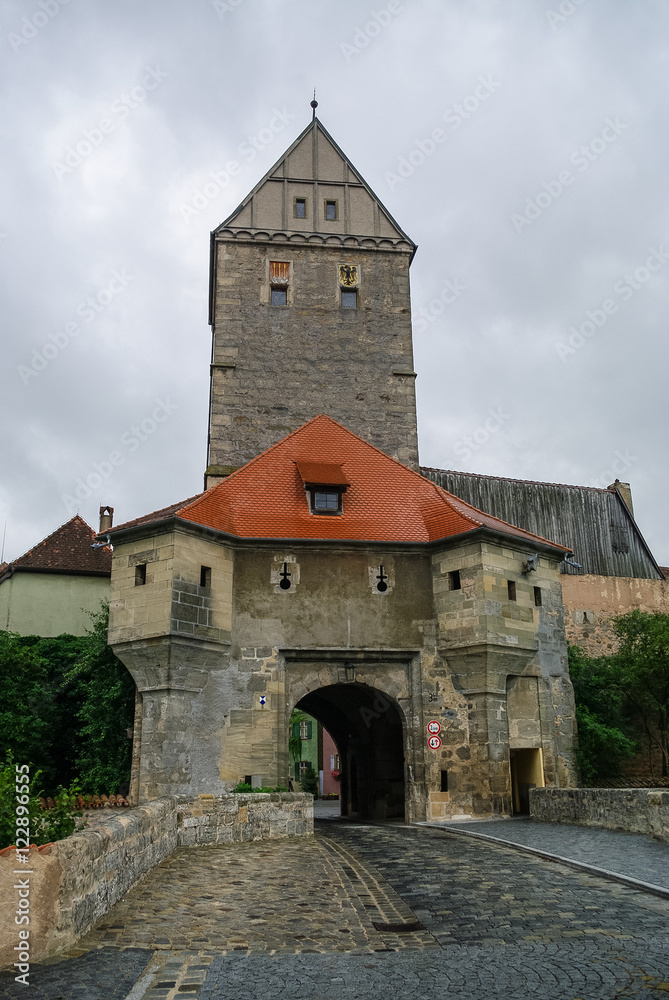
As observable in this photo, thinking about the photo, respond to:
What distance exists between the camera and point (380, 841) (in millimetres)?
13820

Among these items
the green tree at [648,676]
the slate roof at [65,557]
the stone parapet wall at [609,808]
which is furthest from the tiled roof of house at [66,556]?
the stone parapet wall at [609,808]

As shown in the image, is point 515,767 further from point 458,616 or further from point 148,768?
point 148,768

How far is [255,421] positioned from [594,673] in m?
12.4

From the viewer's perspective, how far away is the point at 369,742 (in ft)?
78.5

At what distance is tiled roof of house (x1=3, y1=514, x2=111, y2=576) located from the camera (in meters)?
29.5

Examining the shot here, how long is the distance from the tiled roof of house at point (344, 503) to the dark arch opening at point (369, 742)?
4744 mm

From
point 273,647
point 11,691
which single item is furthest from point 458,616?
point 11,691

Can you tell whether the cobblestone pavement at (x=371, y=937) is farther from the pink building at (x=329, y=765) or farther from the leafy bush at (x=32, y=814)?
the pink building at (x=329, y=765)

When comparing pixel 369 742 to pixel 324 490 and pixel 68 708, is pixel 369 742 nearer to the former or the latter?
pixel 324 490

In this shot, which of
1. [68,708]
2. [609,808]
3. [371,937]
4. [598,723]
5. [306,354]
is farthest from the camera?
[306,354]

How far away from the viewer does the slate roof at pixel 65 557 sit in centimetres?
2948

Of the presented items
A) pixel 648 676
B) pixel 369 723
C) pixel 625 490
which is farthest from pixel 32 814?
pixel 625 490

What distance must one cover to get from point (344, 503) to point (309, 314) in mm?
9426

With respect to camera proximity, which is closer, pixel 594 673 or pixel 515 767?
pixel 515 767
